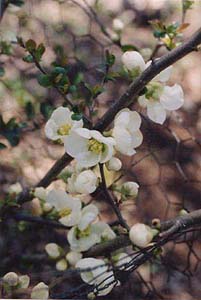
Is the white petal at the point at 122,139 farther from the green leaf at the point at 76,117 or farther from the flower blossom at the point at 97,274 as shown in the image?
the flower blossom at the point at 97,274

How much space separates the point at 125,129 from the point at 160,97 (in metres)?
0.07

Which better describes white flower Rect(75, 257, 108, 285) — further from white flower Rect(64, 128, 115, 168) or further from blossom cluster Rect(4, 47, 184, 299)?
white flower Rect(64, 128, 115, 168)

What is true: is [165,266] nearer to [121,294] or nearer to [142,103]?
[121,294]

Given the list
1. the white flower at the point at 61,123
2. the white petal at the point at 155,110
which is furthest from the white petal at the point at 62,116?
the white petal at the point at 155,110

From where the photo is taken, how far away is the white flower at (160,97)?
84 cm

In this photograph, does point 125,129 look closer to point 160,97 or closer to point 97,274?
point 160,97

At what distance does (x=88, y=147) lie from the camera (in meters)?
0.83

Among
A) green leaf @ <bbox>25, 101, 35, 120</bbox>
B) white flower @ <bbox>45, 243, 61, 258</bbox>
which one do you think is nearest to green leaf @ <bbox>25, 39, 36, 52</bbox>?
white flower @ <bbox>45, 243, 61, 258</bbox>

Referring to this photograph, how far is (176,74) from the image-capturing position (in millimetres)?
1814

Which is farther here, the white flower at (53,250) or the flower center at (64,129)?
Answer: the white flower at (53,250)

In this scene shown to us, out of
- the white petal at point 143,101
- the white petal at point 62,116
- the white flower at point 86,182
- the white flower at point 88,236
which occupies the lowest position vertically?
the white flower at point 88,236

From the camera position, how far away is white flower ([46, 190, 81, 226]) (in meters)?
0.97

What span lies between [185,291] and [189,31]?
2.72ft

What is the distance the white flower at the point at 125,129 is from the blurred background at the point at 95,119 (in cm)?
35
